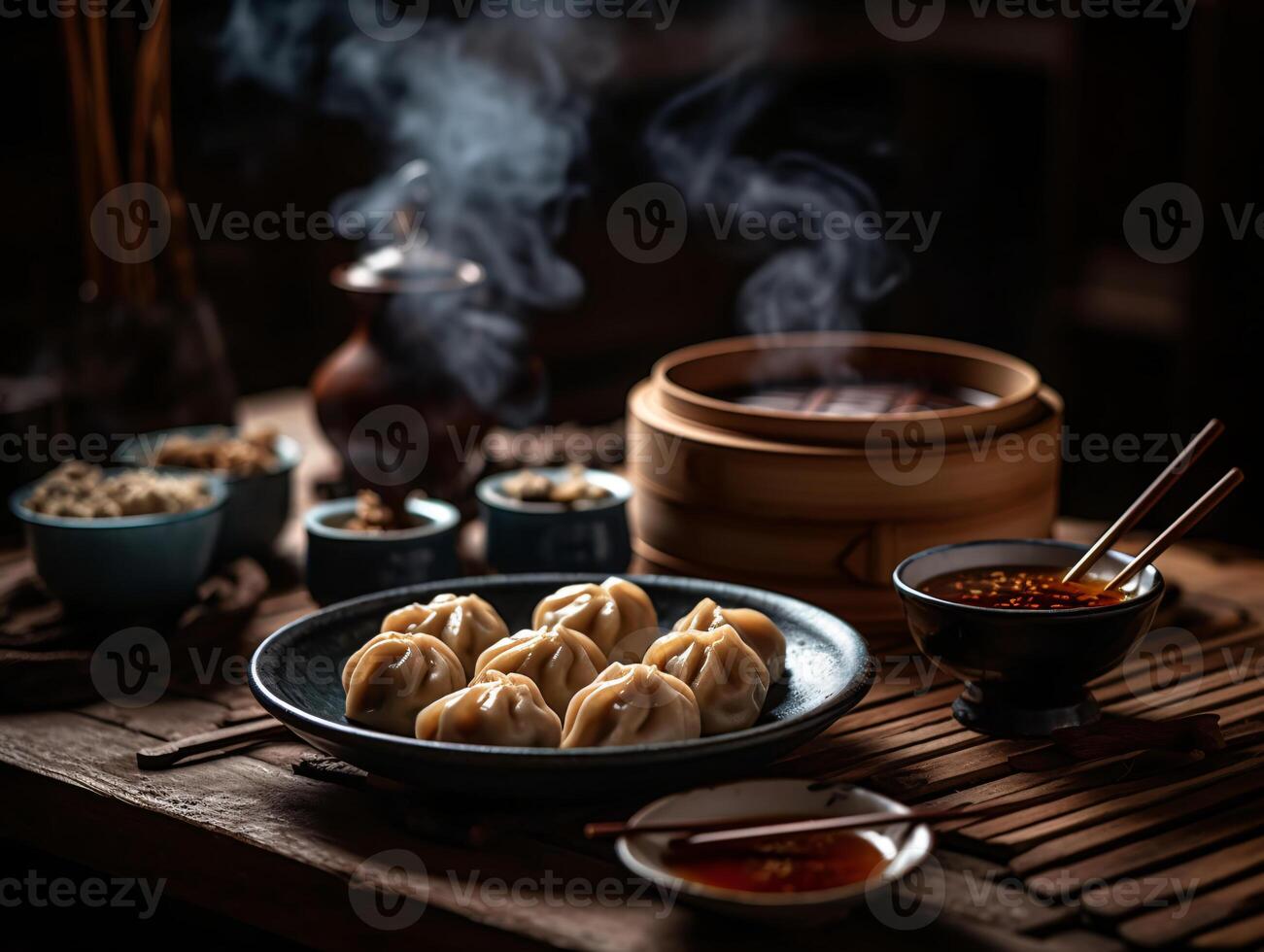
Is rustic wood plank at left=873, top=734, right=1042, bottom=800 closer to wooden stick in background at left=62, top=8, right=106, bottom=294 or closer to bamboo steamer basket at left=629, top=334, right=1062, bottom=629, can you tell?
bamboo steamer basket at left=629, top=334, right=1062, bottom=629

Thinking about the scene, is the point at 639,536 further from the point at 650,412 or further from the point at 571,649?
the point at 571,649

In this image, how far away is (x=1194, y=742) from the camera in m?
1.85

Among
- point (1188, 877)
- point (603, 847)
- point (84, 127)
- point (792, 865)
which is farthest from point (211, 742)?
point (84, 127)

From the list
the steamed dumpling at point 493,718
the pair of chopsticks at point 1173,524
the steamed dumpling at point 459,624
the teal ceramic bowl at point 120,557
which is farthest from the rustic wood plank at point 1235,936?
the teal ceramic bowl at point 120,557

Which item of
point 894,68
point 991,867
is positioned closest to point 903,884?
point 991,867

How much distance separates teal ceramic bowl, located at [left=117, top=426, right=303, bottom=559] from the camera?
2.60 metres

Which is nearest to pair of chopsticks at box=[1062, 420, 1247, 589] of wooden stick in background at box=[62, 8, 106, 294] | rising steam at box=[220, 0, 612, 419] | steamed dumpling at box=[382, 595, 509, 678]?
steamed dumpling at box=[382, 595, 509, 678]

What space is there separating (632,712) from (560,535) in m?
0.79

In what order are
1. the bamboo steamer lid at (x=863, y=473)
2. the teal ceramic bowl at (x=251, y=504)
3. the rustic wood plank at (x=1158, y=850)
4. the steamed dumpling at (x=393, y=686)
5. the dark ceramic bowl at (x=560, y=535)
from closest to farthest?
the rustic wood plank at (x=1158, y=850), the steamed dumpling at (x=393, y=686), the bamboo steamer lid at (x=863, y=473), the dark ceramic bowl at (x=560, y=535), the teal ceramic bowl at (x=251, y=504)

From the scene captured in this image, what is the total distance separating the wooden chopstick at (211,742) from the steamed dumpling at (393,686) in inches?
8.3

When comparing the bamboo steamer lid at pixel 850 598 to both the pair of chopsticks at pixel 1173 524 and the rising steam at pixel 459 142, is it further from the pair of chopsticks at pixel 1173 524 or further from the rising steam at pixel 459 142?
the rising steam at pixel 459 142

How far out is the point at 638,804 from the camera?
173cm

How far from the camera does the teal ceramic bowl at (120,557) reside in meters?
2.27

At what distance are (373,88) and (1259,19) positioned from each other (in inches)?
99.1
